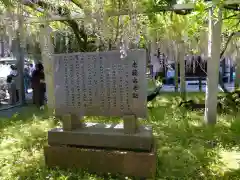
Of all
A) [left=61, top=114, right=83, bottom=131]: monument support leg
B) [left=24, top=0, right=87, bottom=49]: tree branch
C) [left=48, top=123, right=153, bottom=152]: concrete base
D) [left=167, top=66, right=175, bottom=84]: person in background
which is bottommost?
[left=48, top=123, right=153, bottom=152]: concrete base

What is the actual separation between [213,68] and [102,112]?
8.74 ft

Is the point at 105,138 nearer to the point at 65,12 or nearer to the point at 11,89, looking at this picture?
the point at 65,12

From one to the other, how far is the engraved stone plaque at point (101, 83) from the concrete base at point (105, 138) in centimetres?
23

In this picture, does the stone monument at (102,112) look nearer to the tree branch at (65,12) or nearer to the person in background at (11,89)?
the tree branch at (65,12)

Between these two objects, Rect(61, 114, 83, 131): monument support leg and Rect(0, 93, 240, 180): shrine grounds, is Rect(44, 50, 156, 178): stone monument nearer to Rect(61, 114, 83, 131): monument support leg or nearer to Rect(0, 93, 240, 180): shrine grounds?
Rect(61, 114, 83, 131): monument support leg

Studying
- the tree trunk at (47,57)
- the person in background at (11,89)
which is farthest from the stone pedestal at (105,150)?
the person in background at (11,89)

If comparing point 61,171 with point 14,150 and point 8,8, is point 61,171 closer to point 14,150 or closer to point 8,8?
point 14,150

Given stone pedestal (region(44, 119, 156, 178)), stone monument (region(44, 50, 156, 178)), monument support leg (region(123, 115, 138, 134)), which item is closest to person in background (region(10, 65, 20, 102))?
stone monument (region(44, 50, 156, 178))

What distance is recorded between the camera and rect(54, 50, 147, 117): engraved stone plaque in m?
3.41

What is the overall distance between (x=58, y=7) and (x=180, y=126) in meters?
3.51

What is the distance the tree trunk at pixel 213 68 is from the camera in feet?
16.1

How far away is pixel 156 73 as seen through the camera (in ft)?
45.3

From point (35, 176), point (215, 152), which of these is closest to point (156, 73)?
point (215, 152)

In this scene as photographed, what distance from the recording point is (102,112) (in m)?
3.61
